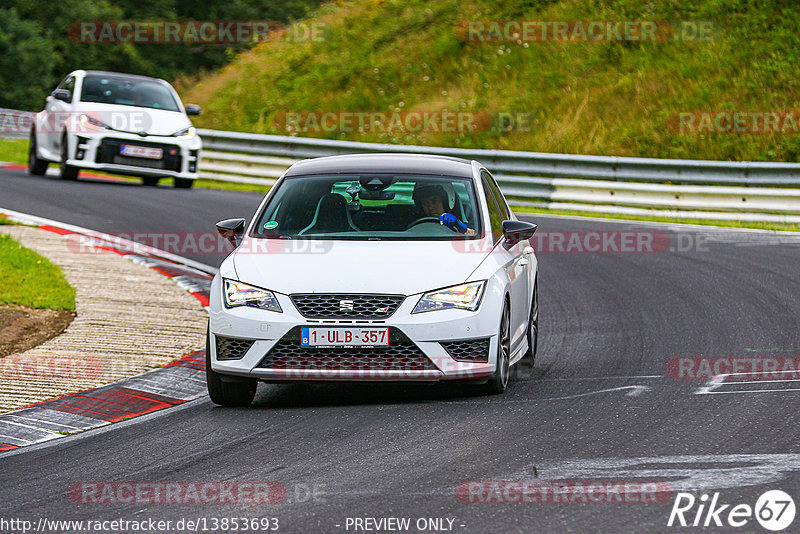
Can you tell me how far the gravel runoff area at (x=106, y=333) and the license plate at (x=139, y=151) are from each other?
7.13 metres

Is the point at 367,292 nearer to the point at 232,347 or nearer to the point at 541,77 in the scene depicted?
the point at 232,347

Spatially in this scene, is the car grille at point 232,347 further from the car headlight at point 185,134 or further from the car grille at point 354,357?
the car headlight at point 185,134

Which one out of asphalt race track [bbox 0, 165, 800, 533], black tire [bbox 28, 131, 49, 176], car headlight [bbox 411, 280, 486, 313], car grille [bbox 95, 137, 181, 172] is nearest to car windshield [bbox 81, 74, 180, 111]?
car grille [bbox 95, 137, 181, 172]

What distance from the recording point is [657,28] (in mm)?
29719

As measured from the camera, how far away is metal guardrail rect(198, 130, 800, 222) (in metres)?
20.2

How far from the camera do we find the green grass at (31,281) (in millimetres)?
11547

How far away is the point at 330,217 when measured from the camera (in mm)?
9008

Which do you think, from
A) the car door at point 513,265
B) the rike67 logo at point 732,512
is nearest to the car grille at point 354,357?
the car door at point 513,265

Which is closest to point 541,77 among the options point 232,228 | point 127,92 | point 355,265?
point 127,92

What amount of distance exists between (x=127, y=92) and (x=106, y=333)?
42.4 feet

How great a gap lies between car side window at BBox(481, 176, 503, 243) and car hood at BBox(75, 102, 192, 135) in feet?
42.6

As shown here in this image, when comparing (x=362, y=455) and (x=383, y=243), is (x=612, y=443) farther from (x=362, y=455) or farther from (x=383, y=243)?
(x=383, y=243)

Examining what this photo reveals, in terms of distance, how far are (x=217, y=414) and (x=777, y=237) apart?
11786 mm

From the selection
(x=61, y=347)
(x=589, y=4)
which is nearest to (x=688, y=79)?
(x=589, y=4)
